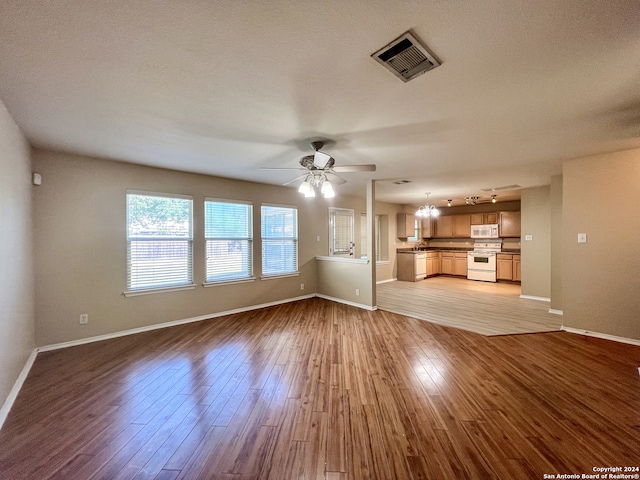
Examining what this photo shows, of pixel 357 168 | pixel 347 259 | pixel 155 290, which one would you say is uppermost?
pixel 357 168

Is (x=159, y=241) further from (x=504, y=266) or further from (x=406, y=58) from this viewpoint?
(x=504, y=266)

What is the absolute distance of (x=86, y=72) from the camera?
5.65 ft

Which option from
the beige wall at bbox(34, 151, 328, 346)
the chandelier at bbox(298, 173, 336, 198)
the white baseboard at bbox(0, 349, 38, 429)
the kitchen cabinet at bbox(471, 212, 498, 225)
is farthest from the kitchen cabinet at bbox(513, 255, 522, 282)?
the white baseboard at bbox(0, 349, 38, 429)

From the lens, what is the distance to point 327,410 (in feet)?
6.60

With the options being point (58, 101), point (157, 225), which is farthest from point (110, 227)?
point (58, 101)

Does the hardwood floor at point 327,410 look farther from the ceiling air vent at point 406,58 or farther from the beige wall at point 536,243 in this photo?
the beige wall at point 536,243

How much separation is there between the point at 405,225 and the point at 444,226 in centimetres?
190

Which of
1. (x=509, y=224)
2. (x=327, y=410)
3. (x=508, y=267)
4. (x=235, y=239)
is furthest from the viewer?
(x=509, y=224)

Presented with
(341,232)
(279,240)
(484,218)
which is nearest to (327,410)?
(279,240)

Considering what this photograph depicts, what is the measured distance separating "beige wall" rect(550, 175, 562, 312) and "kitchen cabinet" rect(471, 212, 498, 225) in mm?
3448

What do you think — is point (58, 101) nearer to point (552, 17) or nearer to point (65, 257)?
point (65, 257)

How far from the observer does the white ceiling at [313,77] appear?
1.29 m

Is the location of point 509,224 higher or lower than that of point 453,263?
higher

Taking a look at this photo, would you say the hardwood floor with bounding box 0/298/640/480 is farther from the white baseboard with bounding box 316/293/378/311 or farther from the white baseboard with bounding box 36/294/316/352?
the white baseboard with bounding box 316/293/378/311
